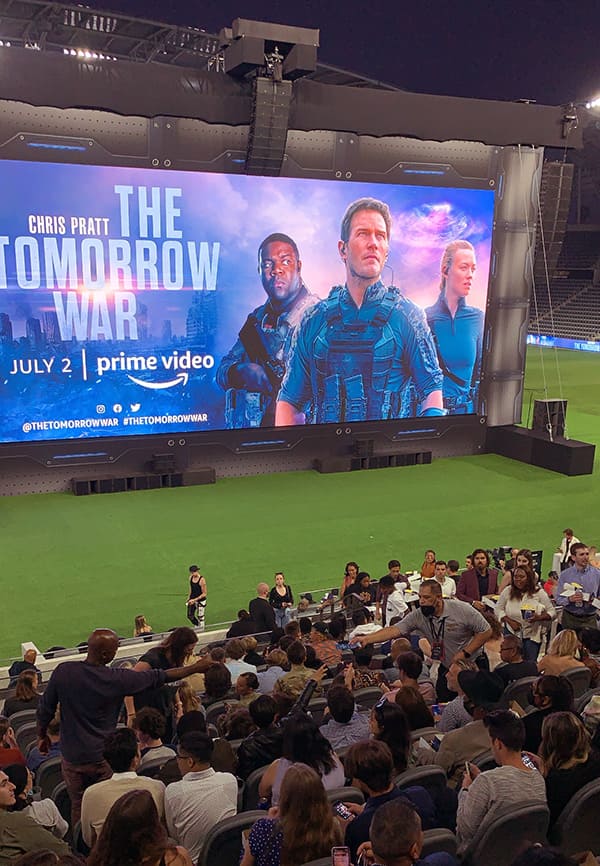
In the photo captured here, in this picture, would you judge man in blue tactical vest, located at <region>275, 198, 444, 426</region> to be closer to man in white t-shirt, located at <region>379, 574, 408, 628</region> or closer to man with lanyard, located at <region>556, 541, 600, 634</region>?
man in white t-shirt, located at <region>379, 574, 408, 628</region>

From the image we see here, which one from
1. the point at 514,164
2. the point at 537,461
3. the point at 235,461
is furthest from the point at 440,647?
the point at 514,164

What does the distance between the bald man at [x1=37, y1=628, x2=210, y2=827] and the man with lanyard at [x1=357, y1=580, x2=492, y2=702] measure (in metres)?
2.55

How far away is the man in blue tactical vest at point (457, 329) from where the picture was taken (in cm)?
2075

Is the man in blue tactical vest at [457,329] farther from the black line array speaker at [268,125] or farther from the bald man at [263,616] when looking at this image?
the bald man at [263,616]

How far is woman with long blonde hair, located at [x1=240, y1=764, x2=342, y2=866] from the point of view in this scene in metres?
3.68

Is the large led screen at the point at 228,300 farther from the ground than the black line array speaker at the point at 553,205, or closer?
closer

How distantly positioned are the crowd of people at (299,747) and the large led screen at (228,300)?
10.9m

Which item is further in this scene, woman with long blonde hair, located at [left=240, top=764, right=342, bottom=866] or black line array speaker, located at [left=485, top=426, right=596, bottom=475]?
black line array speaker, located at [left=485, top=426, right=596, bottom=475]

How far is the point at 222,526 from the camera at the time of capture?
16047 millimetres

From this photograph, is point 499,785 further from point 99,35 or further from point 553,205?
point 99,35

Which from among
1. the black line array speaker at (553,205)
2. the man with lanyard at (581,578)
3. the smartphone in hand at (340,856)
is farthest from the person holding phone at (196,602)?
the black line array speaker at (553,205)

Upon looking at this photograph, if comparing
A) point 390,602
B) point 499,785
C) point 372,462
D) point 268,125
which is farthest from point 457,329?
point 499,785

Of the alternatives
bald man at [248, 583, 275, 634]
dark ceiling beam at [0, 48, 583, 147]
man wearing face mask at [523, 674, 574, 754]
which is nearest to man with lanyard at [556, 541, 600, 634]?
bald man at [248, 583, 275, 634]

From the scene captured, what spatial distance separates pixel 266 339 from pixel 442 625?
1254 cm
